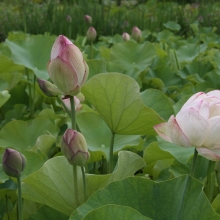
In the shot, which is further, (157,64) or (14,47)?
(157,64)

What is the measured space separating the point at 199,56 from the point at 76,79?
1.35 m

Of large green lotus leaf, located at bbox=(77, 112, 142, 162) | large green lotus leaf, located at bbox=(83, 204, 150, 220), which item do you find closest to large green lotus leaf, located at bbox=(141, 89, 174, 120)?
large green lotus leaf, located at bbox=(77, 112, 142, 162)

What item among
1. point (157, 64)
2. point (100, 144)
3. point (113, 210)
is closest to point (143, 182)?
point (113, 210)

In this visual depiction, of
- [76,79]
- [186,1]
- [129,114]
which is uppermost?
[76,79]

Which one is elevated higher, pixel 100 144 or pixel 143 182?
pixel 143 182

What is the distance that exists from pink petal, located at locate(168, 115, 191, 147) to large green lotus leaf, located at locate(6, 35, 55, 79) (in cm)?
72

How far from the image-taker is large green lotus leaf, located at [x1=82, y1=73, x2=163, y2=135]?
0.75 m

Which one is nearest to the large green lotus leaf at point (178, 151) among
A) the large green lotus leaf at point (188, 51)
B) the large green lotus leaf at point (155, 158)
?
the large green lotus leaf at point (155, 158)

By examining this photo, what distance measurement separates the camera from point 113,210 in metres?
0.50

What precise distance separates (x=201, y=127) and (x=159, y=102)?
0.33 metres

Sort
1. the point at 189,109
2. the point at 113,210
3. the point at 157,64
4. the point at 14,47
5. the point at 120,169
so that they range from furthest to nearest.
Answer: the point at 157,64, the point at 14,47, the point at 120,169, the point at 189,109, the point at 113,210

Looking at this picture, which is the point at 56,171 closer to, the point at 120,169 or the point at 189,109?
the point at 120,169

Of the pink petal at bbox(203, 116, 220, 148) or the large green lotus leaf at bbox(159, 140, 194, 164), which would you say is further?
the large green lotus leaf at bbox(159, 140, 194, 164)

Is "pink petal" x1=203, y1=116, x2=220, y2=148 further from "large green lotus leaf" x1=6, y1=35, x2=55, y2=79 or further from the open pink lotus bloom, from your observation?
"large green lotus leaf" x1=6, y1=35, x2=55, y2=79
